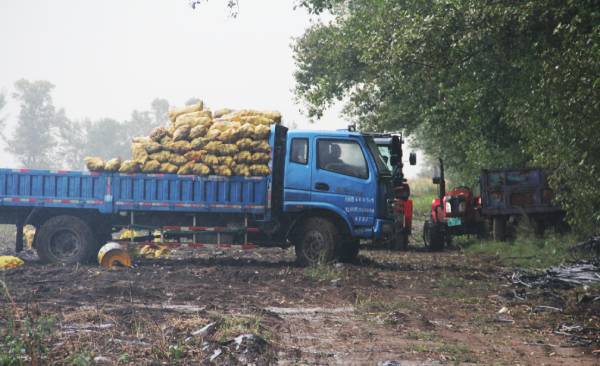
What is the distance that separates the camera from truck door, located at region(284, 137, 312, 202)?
13.9 metres

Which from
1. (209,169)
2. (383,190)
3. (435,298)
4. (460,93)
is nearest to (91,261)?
(209,169)

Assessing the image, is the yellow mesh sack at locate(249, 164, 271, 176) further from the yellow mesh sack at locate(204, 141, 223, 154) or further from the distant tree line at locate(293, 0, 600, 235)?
the distant tree line at locate(293, 0, 600, 235)

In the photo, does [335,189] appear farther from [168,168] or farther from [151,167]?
[151,167]

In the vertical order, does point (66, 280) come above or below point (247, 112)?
below

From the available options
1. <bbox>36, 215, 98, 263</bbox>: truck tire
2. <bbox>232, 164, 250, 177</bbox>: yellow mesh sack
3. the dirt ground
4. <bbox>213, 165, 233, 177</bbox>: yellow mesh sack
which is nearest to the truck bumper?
the dirt ground

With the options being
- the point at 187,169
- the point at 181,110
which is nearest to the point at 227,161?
the point at 187,169

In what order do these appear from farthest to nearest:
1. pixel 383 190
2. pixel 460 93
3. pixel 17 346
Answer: pixel 460 93, pixel 383 190, pixel 17 346

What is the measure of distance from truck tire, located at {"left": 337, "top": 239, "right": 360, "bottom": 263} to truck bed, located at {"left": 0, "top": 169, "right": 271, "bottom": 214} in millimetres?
1838

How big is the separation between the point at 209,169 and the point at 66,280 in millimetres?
3719

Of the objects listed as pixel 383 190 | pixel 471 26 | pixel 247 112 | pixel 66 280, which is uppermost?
pixel 471 26

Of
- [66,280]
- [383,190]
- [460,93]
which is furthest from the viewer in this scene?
[460,93]

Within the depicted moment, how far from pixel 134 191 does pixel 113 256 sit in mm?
1385

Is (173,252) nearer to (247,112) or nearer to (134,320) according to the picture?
(247,112)

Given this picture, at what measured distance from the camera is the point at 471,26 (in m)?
14.3
